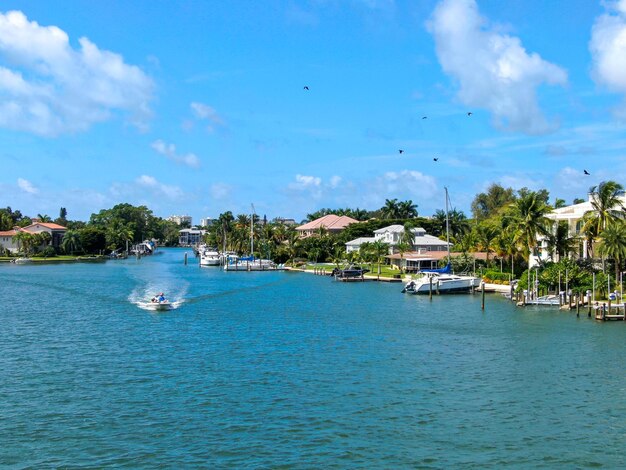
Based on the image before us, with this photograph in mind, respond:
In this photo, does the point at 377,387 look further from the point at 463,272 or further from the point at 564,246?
the point at 463,272

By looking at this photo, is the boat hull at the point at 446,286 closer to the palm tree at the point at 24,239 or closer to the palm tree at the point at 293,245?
the palm tree at the point at 293,245

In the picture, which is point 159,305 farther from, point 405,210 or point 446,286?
point 405,210

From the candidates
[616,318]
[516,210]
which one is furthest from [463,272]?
[616,318]

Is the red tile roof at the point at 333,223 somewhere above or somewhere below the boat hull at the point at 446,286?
above

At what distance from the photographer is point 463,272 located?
10106cm

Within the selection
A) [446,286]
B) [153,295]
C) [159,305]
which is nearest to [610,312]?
[446,286]

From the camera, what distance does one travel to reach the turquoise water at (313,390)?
26.3 meters

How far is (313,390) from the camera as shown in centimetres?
3488

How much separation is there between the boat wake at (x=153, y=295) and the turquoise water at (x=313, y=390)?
4.85m

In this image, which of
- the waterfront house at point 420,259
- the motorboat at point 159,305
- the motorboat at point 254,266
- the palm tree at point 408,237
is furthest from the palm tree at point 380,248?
the motorboat at point 159,305

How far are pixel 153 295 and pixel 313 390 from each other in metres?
54.3

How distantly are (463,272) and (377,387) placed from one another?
68.3 m

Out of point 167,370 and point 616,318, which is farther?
point 616,318

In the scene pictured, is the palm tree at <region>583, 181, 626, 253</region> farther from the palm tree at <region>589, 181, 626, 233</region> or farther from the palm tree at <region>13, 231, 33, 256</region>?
the palm tree at <region>13, 231, 33, 256</region>
